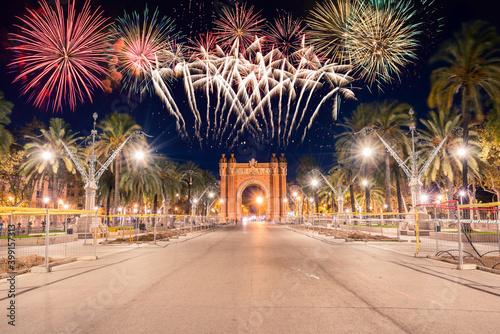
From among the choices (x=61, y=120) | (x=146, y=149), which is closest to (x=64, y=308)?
(x=146, y=149)

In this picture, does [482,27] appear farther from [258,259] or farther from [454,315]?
[454,315]

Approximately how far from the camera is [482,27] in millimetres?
21500

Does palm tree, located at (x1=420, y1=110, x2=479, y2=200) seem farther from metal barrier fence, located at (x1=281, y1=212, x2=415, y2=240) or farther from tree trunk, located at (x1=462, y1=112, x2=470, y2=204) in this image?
tree trunk, located at (x1=462, y1=112, x2=470, y2=204)

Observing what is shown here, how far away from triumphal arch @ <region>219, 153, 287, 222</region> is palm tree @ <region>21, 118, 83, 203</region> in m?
49.2

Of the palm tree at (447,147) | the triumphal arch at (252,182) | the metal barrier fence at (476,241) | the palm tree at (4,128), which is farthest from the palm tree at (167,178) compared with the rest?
the triumphal arch at (252,182)

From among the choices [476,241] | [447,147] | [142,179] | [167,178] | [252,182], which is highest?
[447,147]

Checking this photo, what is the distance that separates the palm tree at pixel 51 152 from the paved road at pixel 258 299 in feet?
92.1

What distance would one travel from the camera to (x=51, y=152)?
34.9 meters

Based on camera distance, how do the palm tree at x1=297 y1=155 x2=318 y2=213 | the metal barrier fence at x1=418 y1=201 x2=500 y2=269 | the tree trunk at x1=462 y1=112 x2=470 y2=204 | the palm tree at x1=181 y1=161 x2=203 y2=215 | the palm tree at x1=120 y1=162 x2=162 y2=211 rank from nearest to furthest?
the metal barrier fence at x1=418 y1=201 x2=500 y2=269, the tree trunk at x1=462 y1=112 x2=470 y2=204, the palm tree at x1=120 y1=162 x2=162 y2=211, the palm tree at x1=181 y1=161 x2=203 y2=215, the palm tree at x1=297 y1=155 x2=318 y2=213

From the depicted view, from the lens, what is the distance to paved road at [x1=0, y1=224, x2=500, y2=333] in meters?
4.76

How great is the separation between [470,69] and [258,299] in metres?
22.8

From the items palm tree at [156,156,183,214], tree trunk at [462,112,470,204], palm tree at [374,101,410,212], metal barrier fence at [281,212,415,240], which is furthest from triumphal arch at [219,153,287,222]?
tree trunk at [462,112,470,204]

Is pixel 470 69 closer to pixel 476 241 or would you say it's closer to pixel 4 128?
pixel 476 241

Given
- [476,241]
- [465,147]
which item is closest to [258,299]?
[476,241]
